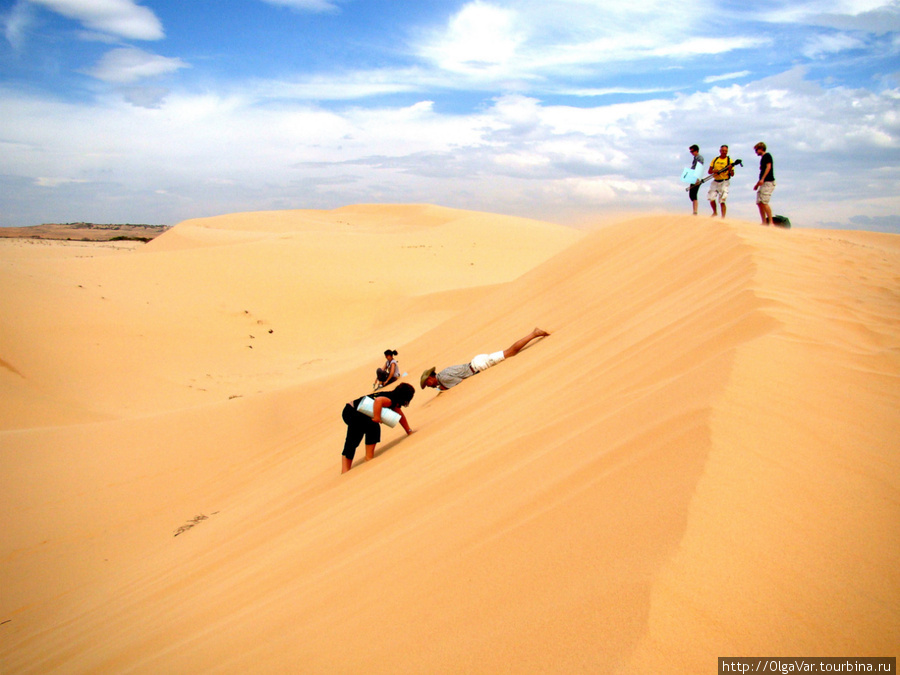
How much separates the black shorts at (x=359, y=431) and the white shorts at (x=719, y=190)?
5.93 metres

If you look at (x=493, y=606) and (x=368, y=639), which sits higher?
(x=493, y=606)

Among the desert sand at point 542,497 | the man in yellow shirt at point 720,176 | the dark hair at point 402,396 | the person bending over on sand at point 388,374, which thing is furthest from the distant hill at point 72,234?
the dark hair at point 402,396

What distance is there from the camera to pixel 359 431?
4.91m

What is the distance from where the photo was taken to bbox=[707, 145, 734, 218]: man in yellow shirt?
778cm

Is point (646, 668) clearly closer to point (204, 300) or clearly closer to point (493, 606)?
point (493, 606)

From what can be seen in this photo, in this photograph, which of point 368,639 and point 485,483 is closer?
point 368,639

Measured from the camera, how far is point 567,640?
151 cm

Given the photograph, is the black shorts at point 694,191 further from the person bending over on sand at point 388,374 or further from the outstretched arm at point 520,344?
the person bending over on sand at point 388,374

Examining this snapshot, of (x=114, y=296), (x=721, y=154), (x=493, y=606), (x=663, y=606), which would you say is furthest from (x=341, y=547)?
(x=114, y=296)

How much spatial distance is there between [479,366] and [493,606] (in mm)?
4059

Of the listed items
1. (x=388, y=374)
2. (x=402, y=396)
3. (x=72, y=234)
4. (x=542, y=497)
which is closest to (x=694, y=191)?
(x=388, y=374)

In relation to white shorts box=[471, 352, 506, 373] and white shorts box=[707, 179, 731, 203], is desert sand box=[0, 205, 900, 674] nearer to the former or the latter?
white shorts box=[471, 352, 506, 373]

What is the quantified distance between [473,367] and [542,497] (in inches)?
141

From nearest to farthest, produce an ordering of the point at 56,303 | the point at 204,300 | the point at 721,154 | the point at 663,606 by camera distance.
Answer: the point at 663,606, the point at 721,154, the point at 56,303, the point at 204,300
